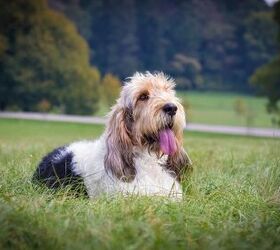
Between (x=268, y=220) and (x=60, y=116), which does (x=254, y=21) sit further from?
(x=268, y=220)

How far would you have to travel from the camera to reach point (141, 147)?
20.7ft

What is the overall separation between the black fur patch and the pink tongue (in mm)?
998

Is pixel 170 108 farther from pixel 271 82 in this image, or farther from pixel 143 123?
pixel 271 82

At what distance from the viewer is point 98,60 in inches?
2068

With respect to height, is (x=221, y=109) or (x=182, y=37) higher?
(x=182, y=37)

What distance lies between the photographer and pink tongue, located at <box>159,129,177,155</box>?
614 cm

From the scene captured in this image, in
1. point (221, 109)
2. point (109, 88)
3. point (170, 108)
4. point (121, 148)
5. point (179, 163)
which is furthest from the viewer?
point (221, 109)

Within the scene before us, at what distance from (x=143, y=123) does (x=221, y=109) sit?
45.5 metres

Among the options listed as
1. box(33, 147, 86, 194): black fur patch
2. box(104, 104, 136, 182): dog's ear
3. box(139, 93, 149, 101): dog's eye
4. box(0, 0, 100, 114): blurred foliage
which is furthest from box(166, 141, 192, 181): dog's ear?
box(0, 0, 100, 114): blurred foliage

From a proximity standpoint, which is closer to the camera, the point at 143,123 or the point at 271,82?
the point at 143,123

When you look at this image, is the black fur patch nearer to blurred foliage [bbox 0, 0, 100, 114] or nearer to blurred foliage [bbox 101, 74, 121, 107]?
blurred foliage [bbox 101, 74, 121, 107]

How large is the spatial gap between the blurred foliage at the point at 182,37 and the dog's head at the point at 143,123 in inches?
Result: 1706

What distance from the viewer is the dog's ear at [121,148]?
6195 millimetres

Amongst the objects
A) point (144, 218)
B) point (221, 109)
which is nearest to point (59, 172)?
point (144, 218)
